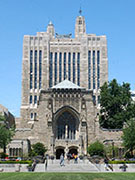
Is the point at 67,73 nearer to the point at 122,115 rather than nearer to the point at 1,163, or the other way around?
the point at 122,115

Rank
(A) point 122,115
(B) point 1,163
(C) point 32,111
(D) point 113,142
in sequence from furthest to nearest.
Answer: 1. (C) point 32,111
2. (A) point 122,115
3. (D) point 113,142
4. (B) point 1,163

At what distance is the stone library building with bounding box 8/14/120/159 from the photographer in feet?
198

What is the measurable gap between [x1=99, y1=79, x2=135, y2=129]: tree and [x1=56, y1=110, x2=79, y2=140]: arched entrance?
9.96m

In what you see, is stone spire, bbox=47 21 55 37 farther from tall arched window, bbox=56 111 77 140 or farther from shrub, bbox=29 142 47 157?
shrub, bbox=29 142 47 157

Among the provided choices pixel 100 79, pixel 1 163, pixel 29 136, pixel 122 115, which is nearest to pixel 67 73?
pixel 100 79

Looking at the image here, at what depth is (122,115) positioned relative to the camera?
67375 mm

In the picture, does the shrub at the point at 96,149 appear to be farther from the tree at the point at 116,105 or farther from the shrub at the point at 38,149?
the tree at the point at 116,105

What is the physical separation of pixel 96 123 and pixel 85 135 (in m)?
3.26

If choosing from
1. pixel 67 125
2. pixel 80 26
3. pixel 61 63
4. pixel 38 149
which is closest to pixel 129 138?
pixel 67 125

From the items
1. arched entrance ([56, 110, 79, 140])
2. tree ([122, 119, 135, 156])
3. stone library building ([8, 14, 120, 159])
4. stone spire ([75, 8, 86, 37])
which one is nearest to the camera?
tree ([122, 119, 135, 156])

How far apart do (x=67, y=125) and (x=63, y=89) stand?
20.3 ft

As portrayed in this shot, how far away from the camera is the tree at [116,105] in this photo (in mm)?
67250

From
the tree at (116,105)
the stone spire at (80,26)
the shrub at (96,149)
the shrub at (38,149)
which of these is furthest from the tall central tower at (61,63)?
the shrub at (96,149)

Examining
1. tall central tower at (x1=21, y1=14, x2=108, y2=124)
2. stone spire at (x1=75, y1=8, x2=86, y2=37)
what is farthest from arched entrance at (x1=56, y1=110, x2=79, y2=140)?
stone spire at (x1=75, y1=8, x2=86, y2=37)
